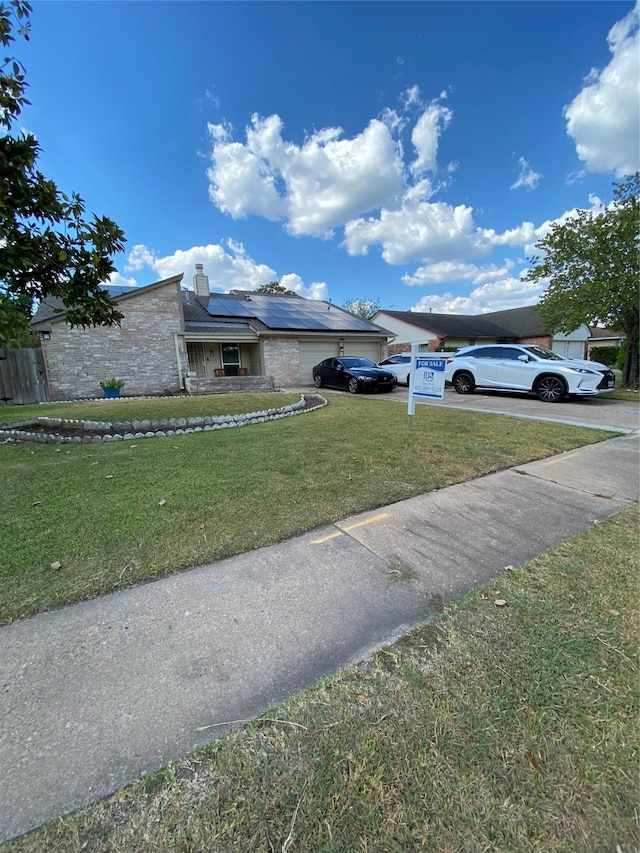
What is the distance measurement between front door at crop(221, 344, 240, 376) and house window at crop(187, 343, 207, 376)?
0.94 m

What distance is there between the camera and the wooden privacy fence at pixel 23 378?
1178 centimetres

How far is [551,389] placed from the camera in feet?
33.1

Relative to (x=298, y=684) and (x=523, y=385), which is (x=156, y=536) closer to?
(x=298, y=684)

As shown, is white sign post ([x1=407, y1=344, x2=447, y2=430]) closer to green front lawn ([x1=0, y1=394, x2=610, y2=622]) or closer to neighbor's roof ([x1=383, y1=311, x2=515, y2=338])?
green front lawn ([x1=0, y1=394, x2=610, y2=622])

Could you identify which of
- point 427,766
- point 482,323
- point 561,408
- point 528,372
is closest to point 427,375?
point 427,766

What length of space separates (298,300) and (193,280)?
6.05 meters

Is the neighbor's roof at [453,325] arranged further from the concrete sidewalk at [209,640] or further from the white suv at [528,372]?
the concrete sidewalk at [209,640]

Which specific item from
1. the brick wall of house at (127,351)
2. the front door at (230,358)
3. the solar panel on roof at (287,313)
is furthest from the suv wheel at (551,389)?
the brick wall of house at (127,351)

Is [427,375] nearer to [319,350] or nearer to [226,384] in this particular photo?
[226,384]

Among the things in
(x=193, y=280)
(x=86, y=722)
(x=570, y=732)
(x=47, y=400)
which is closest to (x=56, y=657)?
(x=86, y=722)

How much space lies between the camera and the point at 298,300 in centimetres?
2136

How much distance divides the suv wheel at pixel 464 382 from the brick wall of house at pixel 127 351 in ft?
34.5

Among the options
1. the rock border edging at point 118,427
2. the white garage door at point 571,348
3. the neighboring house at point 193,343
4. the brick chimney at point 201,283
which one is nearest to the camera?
the rock border edging at point 118,427

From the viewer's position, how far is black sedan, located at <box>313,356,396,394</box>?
1288 centimetres
